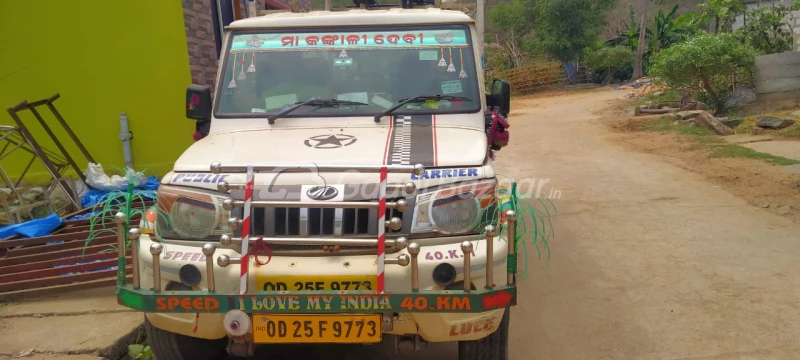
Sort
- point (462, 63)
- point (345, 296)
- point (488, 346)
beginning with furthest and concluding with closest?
1. point (462, 63)
2. point (488, 346)
3. point (345, 296)

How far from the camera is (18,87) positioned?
7.27 m

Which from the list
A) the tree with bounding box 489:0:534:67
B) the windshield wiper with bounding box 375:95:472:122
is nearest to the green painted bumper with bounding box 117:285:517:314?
the windshield wiper with bounding box 375:95:472:122

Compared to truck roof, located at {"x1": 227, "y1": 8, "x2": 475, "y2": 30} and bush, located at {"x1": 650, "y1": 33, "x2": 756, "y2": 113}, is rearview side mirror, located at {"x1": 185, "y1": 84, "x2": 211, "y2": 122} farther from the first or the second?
bush, located at {"x1": 650, "y1": 33, "x2": 756, "y2": 113}

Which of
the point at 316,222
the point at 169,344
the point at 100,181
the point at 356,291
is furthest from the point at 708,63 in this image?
the point at 169,344

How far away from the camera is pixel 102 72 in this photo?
7.37 meters

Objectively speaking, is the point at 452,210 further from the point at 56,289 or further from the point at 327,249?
the point at 56,289

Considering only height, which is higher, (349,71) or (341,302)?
(349,71)

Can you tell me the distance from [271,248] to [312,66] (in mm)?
1635

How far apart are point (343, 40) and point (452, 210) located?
70.5 inches

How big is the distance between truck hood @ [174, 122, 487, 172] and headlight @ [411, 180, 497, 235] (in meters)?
0.18

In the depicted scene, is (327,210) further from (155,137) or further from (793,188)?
(793,188)

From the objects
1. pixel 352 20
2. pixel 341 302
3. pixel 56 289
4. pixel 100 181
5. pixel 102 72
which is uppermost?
pixel 352 20

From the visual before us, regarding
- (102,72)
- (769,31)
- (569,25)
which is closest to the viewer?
(102,72)

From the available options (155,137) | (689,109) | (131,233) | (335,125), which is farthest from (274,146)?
(689,109)
